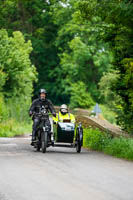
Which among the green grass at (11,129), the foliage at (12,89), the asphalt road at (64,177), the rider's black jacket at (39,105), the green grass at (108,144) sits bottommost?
the asphalt road at (64,177)

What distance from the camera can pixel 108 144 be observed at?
1769 cm

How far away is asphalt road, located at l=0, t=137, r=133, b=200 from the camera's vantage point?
9.33 metres

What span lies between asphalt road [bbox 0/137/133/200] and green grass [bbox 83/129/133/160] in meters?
0.46

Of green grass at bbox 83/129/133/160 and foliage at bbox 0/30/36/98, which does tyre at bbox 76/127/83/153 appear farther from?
foliage at bbox 0/30/36/98

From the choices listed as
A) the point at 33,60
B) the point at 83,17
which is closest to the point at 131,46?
the point at 83,17

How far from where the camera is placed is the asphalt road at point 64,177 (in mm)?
9328

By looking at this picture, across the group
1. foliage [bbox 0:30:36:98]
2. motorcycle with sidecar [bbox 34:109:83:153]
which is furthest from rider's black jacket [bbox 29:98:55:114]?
foliage [bbox 0:30:36:98]

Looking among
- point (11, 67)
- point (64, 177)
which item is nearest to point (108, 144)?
point (64, 177)

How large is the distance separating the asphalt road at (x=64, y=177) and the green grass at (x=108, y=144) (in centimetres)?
46

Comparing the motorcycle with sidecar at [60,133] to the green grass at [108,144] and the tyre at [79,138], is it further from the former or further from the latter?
the green grass at [108,144]

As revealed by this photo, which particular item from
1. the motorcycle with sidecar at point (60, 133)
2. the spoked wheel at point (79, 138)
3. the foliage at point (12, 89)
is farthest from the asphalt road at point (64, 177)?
the foliage at point (12, 89)

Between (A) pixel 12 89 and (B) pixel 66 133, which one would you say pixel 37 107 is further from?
(A) pixel 12 89

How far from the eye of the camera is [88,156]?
1606 centimetres

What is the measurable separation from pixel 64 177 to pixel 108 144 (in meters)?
6.51
